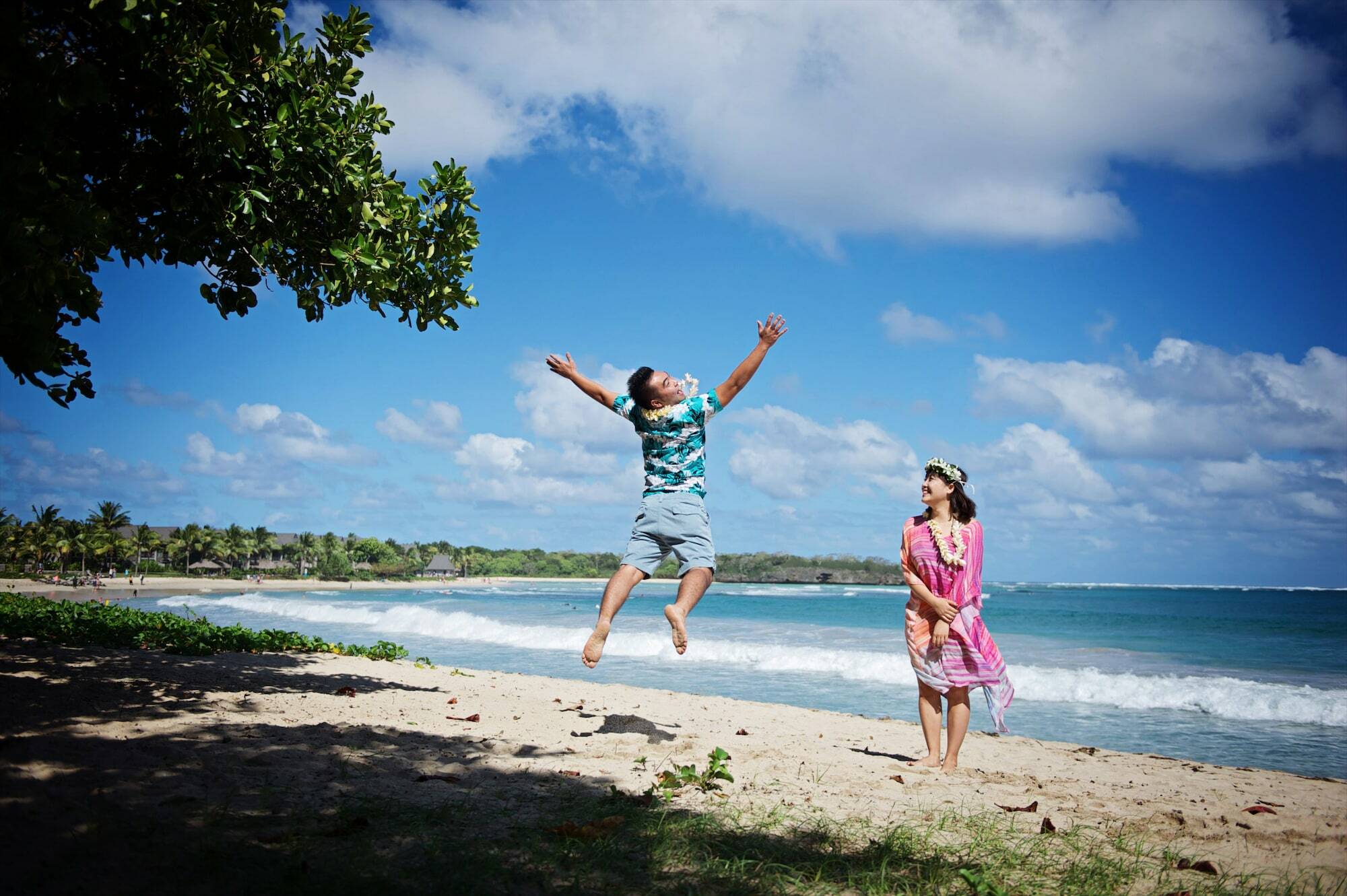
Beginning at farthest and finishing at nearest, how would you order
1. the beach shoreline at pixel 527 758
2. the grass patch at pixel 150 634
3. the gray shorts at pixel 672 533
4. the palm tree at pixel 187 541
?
the palm tree at pixel 187 541 → the grass patch at pixel 150 634 → the gray shorts at pixel 672 533 → the beach shoreline at pixel 527 758

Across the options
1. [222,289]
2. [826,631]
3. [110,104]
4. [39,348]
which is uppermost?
[110,104]

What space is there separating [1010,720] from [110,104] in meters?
12.8

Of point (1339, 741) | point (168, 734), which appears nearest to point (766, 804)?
point (168, 734)

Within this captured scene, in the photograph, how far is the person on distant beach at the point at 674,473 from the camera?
18.7ft

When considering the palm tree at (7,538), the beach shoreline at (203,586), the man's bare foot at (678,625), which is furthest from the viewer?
the palm tree at (7,538)

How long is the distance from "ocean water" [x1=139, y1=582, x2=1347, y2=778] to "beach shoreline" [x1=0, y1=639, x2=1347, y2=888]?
187cm

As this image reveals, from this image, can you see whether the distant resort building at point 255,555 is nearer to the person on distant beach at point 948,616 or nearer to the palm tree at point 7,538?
the palm tree at point 7,538

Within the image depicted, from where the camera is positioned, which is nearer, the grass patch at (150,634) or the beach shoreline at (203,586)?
the grass patch at (150,634)

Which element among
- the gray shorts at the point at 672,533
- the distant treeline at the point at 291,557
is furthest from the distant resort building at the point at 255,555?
the gray shorts at the point at 672,533

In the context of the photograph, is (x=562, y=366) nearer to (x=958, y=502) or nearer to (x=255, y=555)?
(x=958, y=502)

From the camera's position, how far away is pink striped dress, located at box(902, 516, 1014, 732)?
6230 mm

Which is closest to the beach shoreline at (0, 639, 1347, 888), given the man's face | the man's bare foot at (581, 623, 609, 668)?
the man's bare foot at (581, 623, 609, 668)

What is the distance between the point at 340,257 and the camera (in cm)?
644

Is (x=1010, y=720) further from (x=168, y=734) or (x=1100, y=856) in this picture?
(x=168, y=734)
